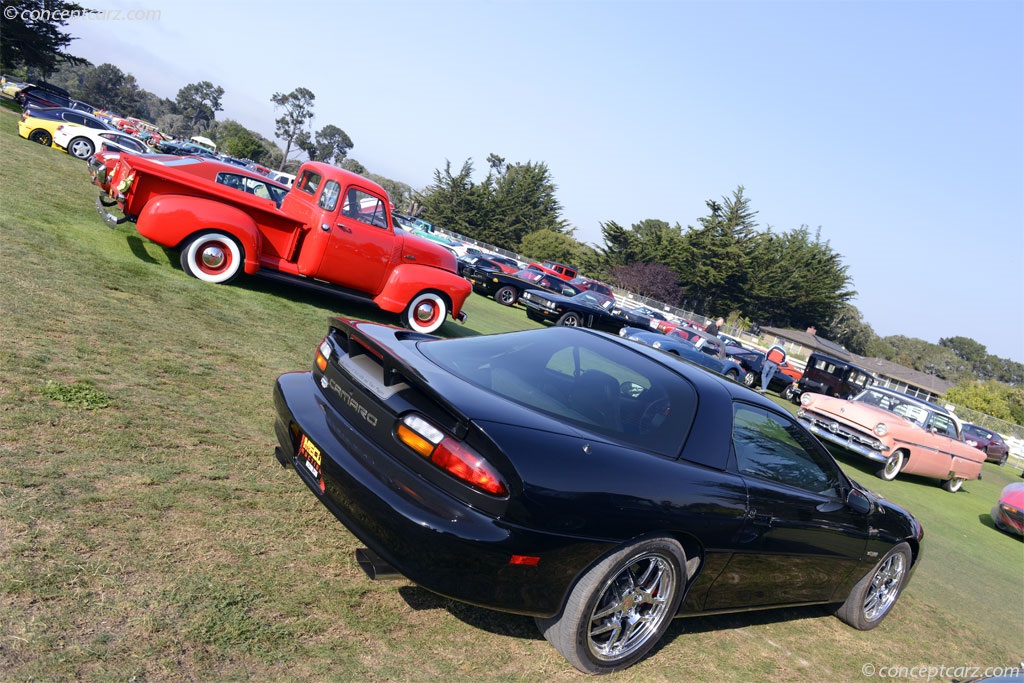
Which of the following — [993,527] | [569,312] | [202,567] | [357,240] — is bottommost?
[202,567]

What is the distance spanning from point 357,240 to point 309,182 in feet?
3.79

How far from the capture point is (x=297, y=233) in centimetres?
924

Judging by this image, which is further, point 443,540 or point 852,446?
point 852,446

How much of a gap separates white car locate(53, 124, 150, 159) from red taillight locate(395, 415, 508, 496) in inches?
880

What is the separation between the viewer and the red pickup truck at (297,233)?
8.18 meters

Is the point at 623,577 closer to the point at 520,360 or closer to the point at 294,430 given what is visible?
the point at 520,360

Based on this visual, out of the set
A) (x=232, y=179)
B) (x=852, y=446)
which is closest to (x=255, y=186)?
(x=232, y=179)

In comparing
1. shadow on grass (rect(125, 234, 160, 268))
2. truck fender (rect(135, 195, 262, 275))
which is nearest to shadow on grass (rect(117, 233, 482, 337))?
shadow on grass (rect(125, 234, 160, 268))

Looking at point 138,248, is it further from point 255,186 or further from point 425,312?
point 425,312

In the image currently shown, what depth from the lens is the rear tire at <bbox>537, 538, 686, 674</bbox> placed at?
3043 millimetres

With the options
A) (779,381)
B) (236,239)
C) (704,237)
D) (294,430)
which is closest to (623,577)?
(294,430)

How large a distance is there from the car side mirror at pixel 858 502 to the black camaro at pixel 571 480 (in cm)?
1

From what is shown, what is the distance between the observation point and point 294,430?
354 cm

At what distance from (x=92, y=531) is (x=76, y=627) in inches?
26.2
